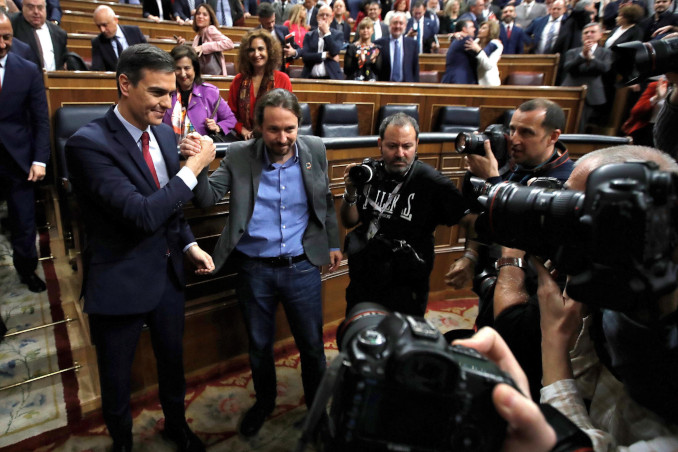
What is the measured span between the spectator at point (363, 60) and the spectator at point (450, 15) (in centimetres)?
287

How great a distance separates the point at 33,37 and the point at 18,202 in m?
1.44

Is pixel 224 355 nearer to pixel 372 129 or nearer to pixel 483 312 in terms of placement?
pixel 483 312

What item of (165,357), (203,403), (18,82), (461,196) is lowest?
(203,403)

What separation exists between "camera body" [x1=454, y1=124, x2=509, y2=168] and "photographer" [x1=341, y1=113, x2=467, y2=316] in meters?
0.20

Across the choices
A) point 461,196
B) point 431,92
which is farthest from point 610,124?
point 461,196

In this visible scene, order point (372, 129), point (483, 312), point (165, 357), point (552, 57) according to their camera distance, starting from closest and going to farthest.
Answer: point (483, 312)
point (165, 357)
point (372, 129)
point (552, 57)

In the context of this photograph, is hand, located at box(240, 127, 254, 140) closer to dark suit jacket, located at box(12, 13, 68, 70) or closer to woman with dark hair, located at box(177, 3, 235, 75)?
woman with dark hair, located at box(177, 3, 235, 75)

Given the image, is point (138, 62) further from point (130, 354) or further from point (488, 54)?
point (488, 54)

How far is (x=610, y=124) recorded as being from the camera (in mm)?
4340

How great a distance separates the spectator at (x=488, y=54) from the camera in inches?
170

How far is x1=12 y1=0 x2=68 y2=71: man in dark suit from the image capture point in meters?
2.99

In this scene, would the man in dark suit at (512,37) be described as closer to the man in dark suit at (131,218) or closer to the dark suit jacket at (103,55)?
the dark suit jacket at (103,55)

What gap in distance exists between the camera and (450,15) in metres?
6.55

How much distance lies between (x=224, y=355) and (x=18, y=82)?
1.72 m
